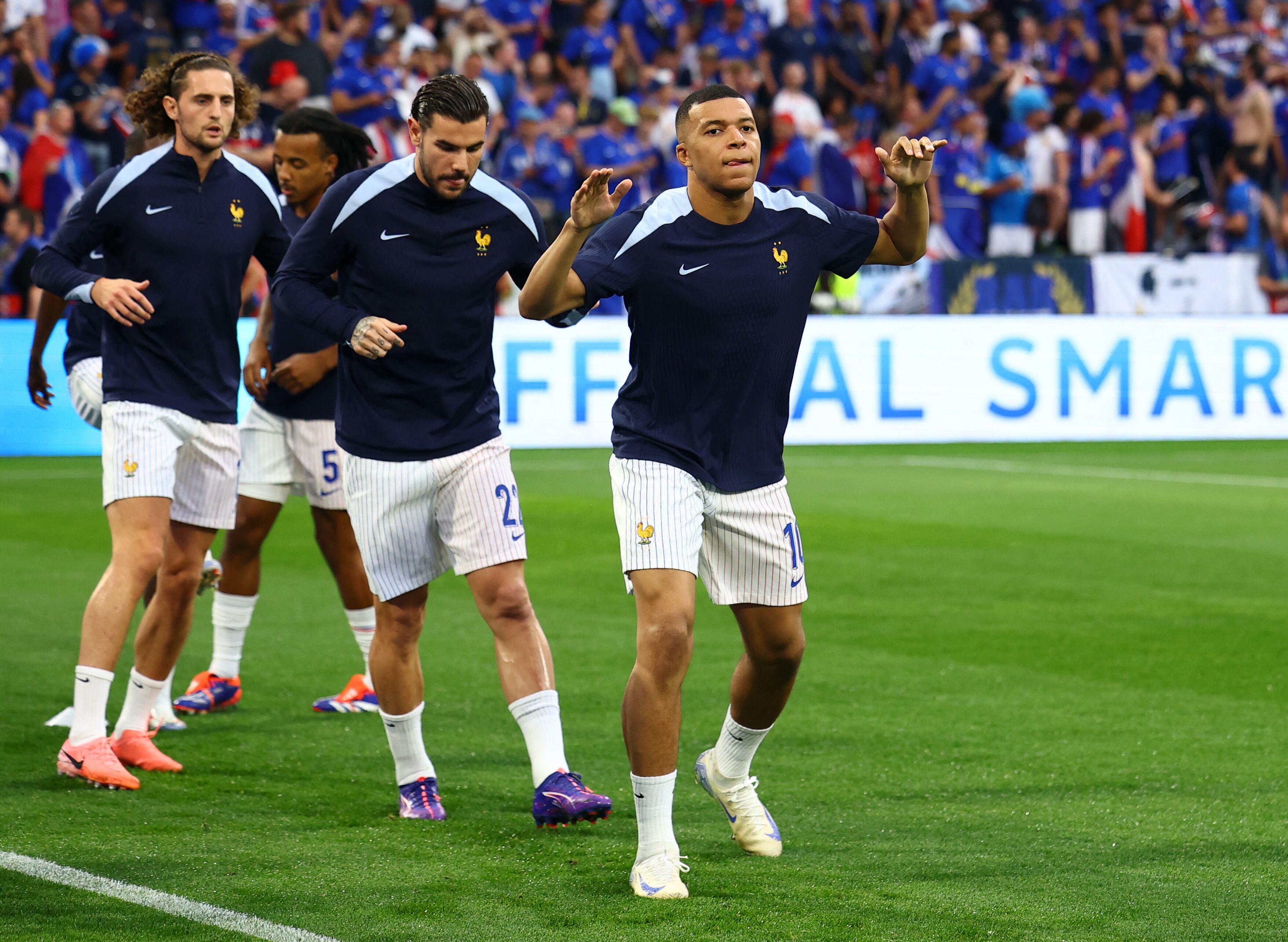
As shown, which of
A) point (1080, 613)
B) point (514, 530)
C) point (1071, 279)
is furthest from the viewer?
point (1071, 279)

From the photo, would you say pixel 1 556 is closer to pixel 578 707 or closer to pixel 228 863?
pixel 578 707

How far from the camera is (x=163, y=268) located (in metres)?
5.86

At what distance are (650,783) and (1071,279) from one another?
47.8 feet

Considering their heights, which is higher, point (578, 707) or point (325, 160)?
point (325, 160)

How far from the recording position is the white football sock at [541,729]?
5176 millimetres

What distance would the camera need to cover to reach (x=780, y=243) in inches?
192

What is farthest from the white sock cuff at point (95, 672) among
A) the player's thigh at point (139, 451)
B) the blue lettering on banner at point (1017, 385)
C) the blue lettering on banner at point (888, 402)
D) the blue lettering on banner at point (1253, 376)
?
the blue lettering on banner at point (1253, 376)

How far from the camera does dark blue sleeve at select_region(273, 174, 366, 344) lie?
5.16 m

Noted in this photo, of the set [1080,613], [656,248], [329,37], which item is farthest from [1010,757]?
[329,37]

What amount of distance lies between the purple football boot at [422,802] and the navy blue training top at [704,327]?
1275 millimetres

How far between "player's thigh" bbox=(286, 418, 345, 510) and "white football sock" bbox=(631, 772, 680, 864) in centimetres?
250

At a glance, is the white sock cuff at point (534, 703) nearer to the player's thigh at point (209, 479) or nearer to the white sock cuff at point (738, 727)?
the white sock cuff at point (738, 727)

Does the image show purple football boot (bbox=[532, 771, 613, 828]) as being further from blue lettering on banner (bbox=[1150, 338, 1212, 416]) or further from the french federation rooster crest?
blue lettering on banner (bbox=[1150, 338, 1212, 416])

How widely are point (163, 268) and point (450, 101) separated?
134 centimetres
